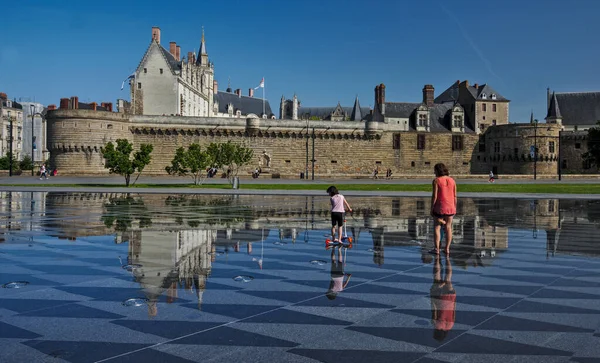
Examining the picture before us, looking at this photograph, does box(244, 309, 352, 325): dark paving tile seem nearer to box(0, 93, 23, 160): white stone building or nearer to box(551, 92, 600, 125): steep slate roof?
box(551, 92, 600, 125): steep slate roof

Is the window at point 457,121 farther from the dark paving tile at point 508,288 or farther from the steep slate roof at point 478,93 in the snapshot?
the dark paving tile at point 508,288

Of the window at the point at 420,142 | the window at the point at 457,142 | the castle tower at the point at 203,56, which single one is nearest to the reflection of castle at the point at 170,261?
the window at the point at 420,142

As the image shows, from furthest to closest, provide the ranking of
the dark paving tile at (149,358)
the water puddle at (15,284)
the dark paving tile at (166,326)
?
the water puddle at (15,284), the dark paving tile at (166,326), the dark paving tile at (149,358)

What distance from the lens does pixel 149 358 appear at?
4859 millimetres

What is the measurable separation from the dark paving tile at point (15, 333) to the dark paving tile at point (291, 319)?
6.62ft

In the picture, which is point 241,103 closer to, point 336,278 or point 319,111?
point 319,111

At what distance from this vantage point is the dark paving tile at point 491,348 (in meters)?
5.05

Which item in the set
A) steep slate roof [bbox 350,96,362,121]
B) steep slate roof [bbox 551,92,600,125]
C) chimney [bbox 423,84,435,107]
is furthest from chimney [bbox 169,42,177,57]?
Answer: steep slate roof [bbox 551,92,600,125]

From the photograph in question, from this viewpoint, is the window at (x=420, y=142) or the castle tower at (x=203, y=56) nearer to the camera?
the window at (x=420, y=142)

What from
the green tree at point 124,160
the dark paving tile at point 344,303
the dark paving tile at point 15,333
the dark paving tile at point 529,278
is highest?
the green tree at point 124,160

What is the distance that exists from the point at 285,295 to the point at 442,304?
1863 mm

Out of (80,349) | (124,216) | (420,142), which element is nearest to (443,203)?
(80,349)

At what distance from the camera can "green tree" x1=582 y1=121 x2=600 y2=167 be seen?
67500 millimetres

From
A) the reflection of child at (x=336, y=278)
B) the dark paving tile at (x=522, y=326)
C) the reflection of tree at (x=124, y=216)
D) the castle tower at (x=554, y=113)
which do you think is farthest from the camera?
the castle tower at (x=554, y=113)
